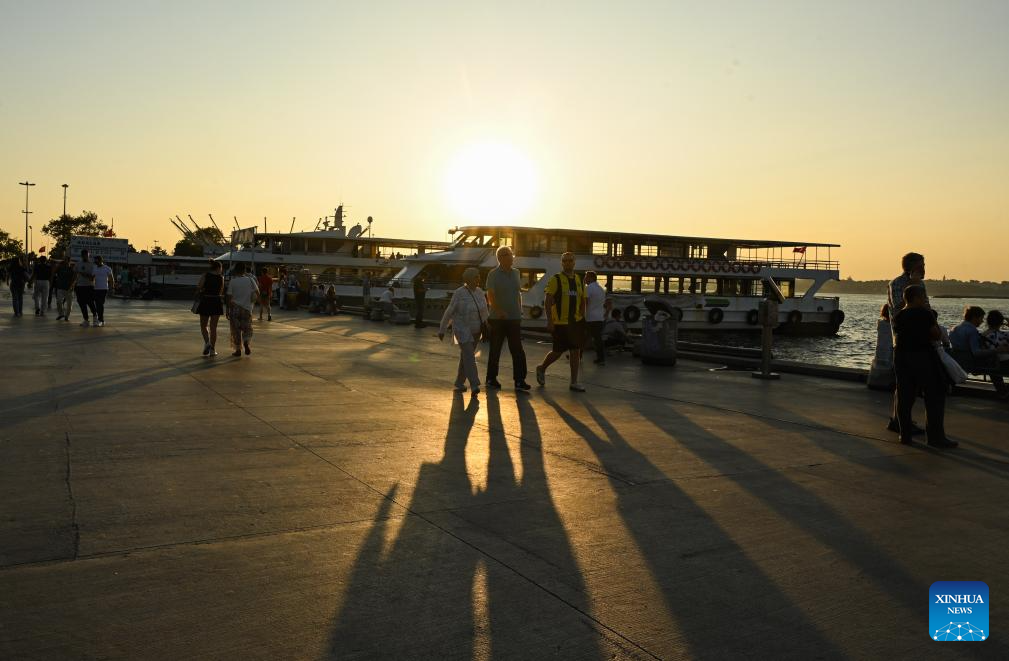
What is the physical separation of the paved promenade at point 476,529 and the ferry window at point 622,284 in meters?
33.2

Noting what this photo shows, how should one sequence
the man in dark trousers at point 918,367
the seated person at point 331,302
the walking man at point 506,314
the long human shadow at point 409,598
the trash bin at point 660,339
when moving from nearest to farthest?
the long human shadow at point 409,598
the man in dark trousers at point 918,367
the walking man at point 506,314
the trash bin at point 660,339
the seated person at point 331,302

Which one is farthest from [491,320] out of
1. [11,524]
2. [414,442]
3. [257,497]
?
[11,524]

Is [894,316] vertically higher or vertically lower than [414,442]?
higher

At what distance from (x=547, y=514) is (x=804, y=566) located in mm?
1461

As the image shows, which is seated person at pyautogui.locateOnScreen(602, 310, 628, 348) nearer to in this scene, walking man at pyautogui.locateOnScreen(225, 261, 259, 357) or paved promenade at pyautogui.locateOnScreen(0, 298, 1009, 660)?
walking man at pyautogui.locateOnScreen(225, 261, 259, 357)

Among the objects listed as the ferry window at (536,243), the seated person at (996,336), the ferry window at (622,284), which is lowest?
the seated person at (996,336)

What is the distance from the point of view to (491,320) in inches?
428

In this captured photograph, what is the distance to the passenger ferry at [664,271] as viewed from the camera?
134 ft

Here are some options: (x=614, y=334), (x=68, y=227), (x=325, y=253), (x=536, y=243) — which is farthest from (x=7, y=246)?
(x=614, y=334)

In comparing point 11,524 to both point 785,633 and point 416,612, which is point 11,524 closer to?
point 416,612

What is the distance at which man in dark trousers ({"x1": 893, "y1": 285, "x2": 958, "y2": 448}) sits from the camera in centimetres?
743

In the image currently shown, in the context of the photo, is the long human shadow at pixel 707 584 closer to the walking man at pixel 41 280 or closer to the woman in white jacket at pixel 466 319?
the woman in white jacket at pixel 466 319

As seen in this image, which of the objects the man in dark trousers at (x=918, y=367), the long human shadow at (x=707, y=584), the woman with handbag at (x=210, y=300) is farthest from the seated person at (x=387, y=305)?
the long human shadow at (x=707, y=584)

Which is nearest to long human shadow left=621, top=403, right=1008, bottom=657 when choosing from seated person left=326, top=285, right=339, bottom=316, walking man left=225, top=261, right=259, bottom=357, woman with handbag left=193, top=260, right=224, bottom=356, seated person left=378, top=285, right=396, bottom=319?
walking man left=225, top=261, right=259, bottom=357
